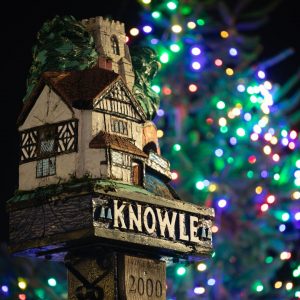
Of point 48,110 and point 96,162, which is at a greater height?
point 48,110

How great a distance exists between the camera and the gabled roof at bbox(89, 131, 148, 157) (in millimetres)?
3988

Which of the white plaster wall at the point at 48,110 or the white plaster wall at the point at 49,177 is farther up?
the white plaster wall at the point at 48,110

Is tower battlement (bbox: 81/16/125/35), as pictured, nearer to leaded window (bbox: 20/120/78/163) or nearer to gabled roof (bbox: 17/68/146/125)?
gabled roof (bbox: 17/68/146/125)

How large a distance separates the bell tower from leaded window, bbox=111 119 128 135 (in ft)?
Result: 0.81

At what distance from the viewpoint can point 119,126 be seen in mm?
4141

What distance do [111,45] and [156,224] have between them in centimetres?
81

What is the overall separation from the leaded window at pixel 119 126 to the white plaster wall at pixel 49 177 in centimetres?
21

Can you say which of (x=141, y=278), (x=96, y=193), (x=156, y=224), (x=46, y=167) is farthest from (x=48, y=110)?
(x=141, y=278)

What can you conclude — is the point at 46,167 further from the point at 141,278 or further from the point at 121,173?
the point at 141,278

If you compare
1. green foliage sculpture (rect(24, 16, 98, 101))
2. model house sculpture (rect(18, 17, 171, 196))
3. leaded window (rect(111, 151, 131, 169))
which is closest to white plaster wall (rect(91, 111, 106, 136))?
model house sculpture (rect(18, 17, 171, 196))

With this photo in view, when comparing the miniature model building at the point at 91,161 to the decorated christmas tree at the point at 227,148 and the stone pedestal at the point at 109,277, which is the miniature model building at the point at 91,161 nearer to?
the stone pedestal at the point at 109,277

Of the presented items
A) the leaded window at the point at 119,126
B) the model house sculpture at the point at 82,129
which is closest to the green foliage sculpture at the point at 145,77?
the model house sculpture at the point at 82,129

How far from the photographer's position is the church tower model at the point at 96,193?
3.89 m

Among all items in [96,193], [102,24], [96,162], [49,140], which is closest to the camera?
[96,193]
